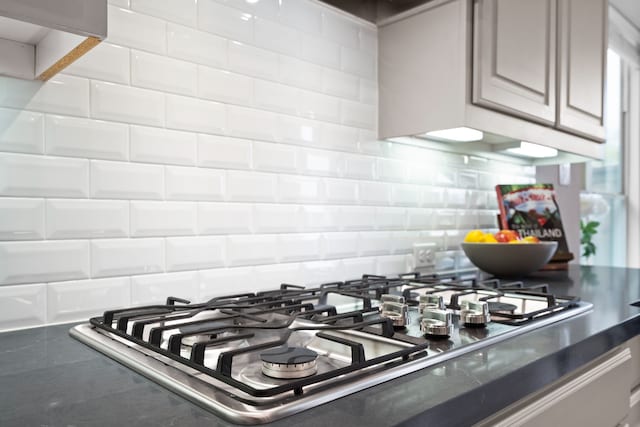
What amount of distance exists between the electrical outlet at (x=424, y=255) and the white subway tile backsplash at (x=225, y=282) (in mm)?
685

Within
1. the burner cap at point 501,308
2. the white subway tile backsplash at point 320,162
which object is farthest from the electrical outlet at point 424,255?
the burner cap at point 501,308

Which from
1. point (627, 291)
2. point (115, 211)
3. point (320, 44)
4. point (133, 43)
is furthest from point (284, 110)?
point (627, 291)

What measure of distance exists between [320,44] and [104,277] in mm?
896

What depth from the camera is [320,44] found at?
4.84ft

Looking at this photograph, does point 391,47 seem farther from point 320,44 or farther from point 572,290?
point 572,290

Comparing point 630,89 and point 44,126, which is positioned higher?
point 630,89

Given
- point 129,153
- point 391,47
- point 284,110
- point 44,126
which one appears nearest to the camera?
point 44,126

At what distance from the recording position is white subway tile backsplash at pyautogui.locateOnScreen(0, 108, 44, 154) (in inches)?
36.5

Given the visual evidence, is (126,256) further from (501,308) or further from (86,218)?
(501,308)

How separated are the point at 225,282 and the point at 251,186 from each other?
256 millimetres

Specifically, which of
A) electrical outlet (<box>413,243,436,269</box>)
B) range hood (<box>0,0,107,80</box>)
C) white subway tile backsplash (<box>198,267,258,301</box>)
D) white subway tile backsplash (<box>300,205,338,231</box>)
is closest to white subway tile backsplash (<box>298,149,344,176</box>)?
white subway tile backsplash (<box>300,205,338,231</box>)

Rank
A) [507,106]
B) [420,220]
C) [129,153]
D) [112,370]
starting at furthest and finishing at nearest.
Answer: [420,220], [507,106], [129,153], [112,370]

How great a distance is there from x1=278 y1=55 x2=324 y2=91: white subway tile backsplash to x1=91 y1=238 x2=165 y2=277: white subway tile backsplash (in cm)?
58

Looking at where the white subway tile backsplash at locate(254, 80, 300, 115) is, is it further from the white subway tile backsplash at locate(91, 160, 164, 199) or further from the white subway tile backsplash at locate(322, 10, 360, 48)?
the white subway tile backsplash at locate(91, 160, 164, 199)
